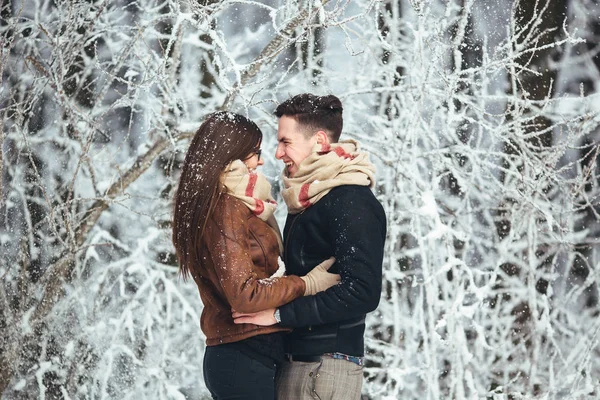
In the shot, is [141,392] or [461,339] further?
[141,392]

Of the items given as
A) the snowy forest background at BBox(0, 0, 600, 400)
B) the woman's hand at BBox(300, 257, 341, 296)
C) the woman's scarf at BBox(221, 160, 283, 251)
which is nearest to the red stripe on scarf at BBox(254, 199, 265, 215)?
the woman's scarf at BBox(221, 160, 283, 251)

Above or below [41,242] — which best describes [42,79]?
above

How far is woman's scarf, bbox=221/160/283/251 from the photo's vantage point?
2.18 metres

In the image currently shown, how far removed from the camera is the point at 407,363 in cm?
491

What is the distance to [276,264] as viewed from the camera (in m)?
2.25

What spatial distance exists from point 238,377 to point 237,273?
0.32 m

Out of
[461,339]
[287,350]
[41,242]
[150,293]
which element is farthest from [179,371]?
[287,350]

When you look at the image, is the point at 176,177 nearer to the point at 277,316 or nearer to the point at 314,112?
the point at 314,112

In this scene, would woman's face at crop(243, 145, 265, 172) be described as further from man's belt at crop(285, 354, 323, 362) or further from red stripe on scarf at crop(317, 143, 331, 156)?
man's belt at crop(285, 354, 323, 362)

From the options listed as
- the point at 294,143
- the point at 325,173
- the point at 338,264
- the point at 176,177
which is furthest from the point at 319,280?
the point at 176,177

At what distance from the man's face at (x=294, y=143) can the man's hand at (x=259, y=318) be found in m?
0.48

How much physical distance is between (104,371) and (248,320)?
121 inches

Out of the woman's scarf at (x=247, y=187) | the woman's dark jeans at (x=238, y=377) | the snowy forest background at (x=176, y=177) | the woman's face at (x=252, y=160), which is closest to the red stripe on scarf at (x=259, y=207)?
the woman's scarf at (x=247, y=187)

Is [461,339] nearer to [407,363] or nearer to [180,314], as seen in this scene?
[407,363]
